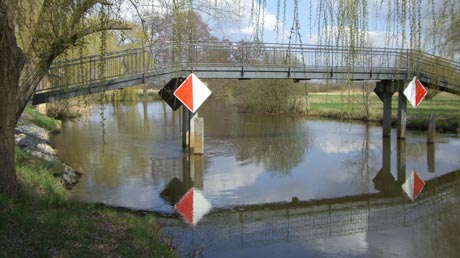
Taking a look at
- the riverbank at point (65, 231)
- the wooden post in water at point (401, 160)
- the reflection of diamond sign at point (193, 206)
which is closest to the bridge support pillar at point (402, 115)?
the wooden post in water at point (401, 160)

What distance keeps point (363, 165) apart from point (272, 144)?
592 cm

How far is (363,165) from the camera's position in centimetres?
1591

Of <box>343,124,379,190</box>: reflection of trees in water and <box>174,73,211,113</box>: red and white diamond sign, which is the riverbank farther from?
<box>174,73,211,113</box>: red and white diamond sign

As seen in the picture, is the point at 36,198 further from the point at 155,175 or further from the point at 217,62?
the point at 217,62

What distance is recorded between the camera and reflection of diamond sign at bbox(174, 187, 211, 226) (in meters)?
9.22

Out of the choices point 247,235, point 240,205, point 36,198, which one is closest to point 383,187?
point 240,205

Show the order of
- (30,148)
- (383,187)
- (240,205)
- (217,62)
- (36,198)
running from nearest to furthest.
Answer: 1. (36,198)
2. (240,205)
3. (383,187)
4. (30,148)
5. (217,62)

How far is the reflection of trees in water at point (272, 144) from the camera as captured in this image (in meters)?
16.3

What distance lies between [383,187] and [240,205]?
4.60 metres

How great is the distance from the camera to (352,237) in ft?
26.7

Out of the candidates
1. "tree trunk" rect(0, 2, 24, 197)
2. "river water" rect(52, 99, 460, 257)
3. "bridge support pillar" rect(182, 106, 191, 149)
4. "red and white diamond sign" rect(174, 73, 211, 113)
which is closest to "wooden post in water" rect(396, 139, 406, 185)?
"river water" rect(52, 99, 460, 257)

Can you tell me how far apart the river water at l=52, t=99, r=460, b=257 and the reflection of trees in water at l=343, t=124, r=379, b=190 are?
1.4 inches

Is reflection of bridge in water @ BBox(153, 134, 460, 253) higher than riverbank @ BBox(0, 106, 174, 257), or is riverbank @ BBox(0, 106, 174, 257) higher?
riverbank @ BBox(0, 106, 174, 257)

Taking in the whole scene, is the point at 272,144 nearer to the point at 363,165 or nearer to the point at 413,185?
the point at 363,165
